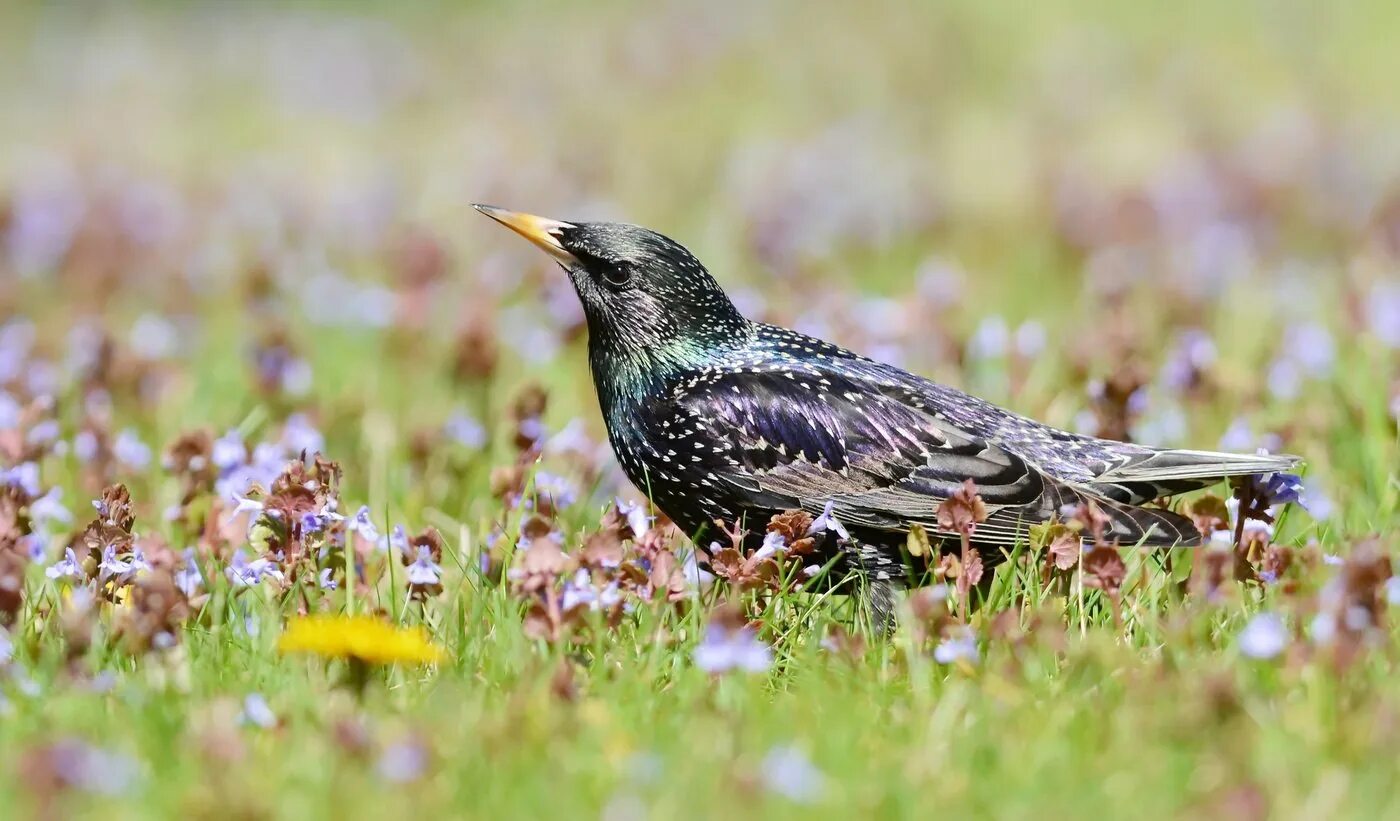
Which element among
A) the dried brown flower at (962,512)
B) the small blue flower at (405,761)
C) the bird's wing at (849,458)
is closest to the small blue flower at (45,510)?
the bird's wing at (849,458)

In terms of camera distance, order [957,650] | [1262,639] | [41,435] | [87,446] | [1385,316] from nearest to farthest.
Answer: [1262,639], [957,650], [41,435], [87,446], [1385,316]

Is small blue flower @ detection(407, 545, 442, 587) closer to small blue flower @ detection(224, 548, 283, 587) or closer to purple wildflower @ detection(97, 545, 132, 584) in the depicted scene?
small blue flower @ detection(224, 548, 283, 587)

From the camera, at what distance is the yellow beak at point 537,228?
5.33m

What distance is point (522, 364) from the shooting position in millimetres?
8344

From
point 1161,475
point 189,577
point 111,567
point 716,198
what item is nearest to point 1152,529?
point 1161,475

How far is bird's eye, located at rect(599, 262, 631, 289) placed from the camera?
5.34m

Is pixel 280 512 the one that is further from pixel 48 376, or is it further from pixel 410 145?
pixel 410 145

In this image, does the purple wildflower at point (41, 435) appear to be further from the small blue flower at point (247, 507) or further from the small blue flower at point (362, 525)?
the small blue flower at point (362, 525)

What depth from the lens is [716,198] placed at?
11766 millimetres

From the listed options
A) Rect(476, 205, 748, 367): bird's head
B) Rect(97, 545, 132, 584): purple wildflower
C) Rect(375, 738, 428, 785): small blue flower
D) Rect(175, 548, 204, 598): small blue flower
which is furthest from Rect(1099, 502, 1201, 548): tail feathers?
Rect(97, 545, 132, 584): purple wildflower

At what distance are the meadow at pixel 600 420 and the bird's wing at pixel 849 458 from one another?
17 centimetres

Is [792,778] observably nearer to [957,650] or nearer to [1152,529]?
[957,650]

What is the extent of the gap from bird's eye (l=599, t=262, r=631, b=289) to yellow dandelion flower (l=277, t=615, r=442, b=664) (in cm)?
173

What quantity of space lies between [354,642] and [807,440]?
5.49 feet
